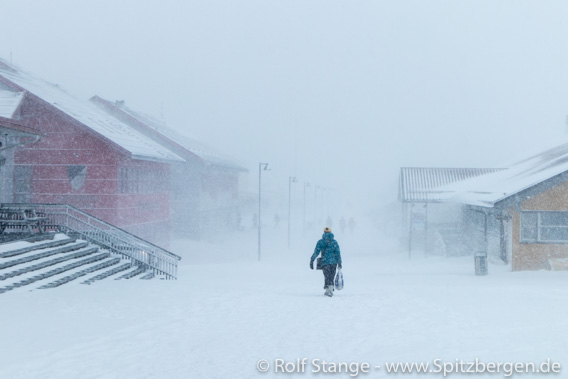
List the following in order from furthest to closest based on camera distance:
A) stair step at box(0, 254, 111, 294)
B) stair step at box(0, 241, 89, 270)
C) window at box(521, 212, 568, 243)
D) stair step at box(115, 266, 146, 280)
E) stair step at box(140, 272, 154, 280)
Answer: window at box(521, 212, 568, 243) → stair step at box(140, 272, 154, 280) → stair step at box(115, 266, 146, 280) → stair step at box(0, 241, 89, 270) → stair step at box(0, 254, 111, 294)

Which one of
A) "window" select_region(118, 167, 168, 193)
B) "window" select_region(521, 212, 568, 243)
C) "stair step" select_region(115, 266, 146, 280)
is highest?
"window" select_region(118, 167, 168, 193)

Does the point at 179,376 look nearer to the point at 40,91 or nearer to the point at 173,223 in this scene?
the point at 40,91

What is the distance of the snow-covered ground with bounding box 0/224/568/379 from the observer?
6.89 m

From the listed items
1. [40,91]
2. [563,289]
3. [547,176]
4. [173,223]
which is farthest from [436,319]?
[173,223]

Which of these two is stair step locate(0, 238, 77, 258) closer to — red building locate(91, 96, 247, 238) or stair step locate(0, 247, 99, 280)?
stair step locate(0, 247, 99, 280)

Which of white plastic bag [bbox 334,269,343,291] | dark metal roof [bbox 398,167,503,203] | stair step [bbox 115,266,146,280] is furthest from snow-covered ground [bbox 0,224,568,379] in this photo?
dark metal roof [bbox 398,167,503,203]

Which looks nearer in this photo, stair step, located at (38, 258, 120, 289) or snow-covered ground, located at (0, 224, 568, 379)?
snow-covered ground, located at (0, 224, 568, 379)

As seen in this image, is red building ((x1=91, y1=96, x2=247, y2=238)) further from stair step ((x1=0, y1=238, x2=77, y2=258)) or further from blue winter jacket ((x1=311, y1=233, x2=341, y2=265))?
blue winter jacket ((x1=311, y1=233, x2=341, y2=265))

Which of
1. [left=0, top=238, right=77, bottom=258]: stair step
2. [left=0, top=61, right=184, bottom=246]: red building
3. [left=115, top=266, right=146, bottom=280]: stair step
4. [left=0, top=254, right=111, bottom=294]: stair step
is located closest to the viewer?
[left=0, top=254, right=111, bottom=294]: stair step

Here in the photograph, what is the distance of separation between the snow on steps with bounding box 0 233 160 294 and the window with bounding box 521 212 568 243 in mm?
13481

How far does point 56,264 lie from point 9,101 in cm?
1073

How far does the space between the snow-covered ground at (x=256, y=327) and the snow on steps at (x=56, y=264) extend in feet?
2.09

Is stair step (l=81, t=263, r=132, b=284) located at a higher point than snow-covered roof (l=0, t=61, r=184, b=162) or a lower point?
lower

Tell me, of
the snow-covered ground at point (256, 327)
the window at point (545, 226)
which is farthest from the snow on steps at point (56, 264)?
the window at point (545, 226)
